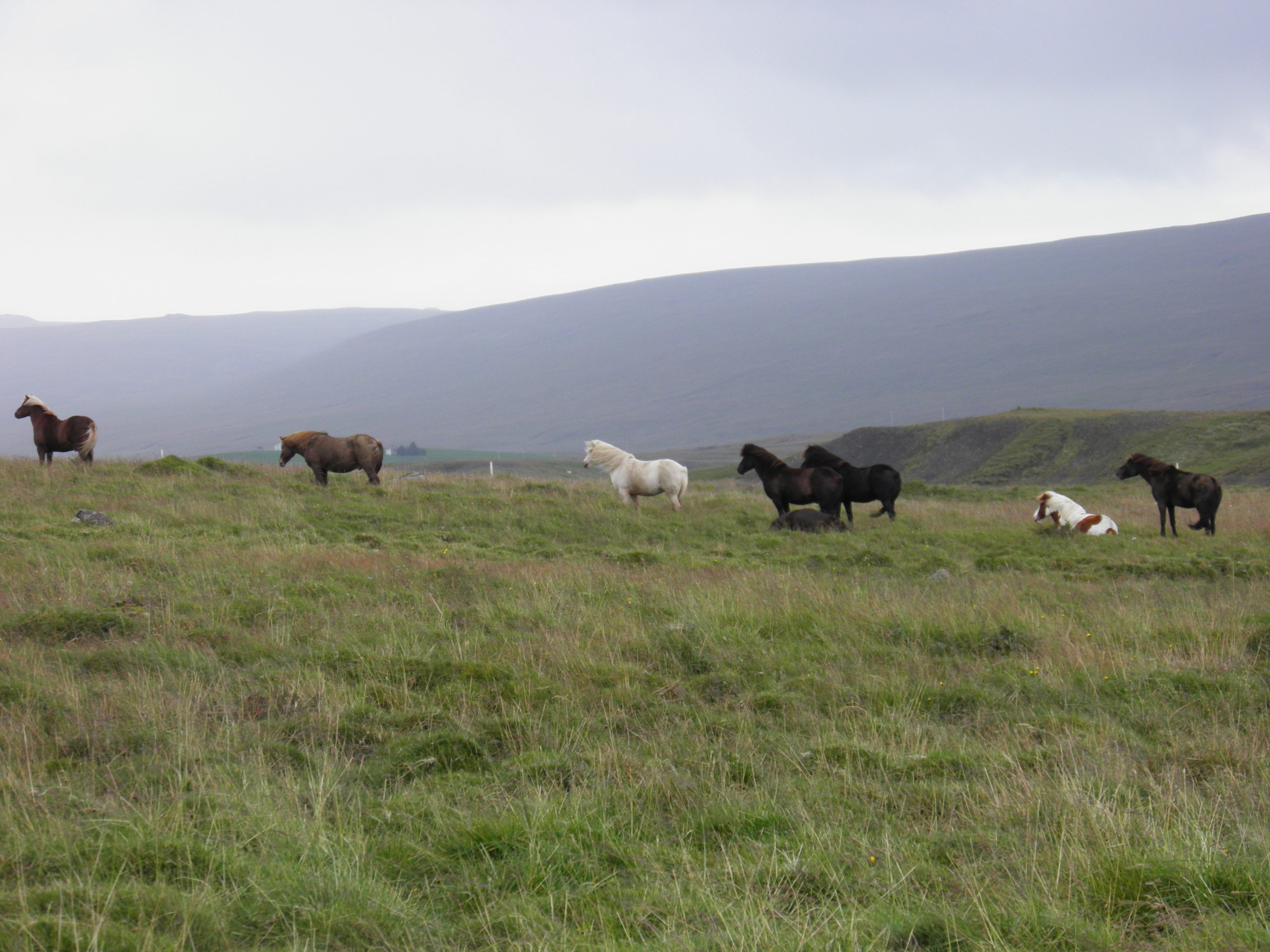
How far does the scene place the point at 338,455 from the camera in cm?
2177

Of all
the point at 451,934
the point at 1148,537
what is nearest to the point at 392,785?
the point at 451,934

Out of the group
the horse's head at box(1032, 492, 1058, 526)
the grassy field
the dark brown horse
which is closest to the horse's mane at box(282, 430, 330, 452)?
the grassy field

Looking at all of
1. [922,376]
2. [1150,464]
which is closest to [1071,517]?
[1150,464]

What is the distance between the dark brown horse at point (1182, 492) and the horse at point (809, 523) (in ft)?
19.2

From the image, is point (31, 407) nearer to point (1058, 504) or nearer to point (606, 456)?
point (606, 456)

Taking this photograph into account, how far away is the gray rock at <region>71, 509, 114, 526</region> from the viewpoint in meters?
15.2

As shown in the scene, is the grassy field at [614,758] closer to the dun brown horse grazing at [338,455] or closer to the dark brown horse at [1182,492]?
the dark brown horse at [1182,492]

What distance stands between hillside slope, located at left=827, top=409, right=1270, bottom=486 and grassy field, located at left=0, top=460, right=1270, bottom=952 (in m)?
35.2

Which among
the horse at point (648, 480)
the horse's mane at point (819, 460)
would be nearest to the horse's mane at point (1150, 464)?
the horse's mane at point (819, 460)

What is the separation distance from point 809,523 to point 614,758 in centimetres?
1362

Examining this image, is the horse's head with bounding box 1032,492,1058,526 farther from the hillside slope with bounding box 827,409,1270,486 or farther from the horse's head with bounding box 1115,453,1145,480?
the hillside slope with bounding box 827,409,1270,486

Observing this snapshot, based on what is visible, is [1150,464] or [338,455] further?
[338,455]

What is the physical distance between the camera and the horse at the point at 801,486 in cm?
1914

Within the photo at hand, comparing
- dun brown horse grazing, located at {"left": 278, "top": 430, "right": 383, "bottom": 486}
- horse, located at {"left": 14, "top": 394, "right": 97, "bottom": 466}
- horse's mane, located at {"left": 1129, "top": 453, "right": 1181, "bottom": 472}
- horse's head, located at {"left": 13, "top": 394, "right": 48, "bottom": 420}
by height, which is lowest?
horse's mane, located at {"left": 1129, "top": 453, "right": 1181, "bottom": 472}
